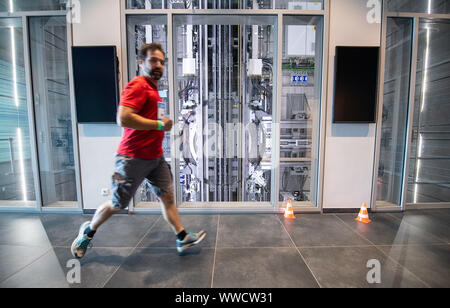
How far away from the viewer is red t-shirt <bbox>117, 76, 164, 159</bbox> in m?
1.44

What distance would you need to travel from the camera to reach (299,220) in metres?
2.43

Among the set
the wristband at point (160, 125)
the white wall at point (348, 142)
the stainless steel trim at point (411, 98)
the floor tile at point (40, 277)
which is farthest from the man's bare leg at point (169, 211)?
the stainless steel trim at point (411, 98)

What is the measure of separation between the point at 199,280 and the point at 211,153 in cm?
291

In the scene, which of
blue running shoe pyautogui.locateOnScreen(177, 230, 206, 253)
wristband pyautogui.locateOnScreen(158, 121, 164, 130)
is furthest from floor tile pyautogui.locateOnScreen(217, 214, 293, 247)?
wristband pyautogui.locateOnScreen(158, 121, 164, 130)

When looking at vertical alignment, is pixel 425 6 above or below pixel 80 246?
above

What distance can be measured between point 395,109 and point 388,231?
1.87m

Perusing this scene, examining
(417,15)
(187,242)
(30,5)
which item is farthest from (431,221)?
(30,5)

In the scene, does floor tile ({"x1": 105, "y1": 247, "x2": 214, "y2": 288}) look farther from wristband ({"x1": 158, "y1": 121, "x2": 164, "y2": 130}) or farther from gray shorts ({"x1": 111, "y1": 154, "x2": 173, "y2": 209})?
wristband ({"x1": 158, "y1": 121, "x2": 164, "y2": 130})

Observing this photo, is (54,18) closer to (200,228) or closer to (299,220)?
(200,228)

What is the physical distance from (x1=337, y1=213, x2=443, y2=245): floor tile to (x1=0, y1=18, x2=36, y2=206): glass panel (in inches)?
187

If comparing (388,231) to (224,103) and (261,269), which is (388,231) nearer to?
(261,269)

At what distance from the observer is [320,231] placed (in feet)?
7.02

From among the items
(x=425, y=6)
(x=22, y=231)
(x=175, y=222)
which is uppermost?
(x=425, y=6)
